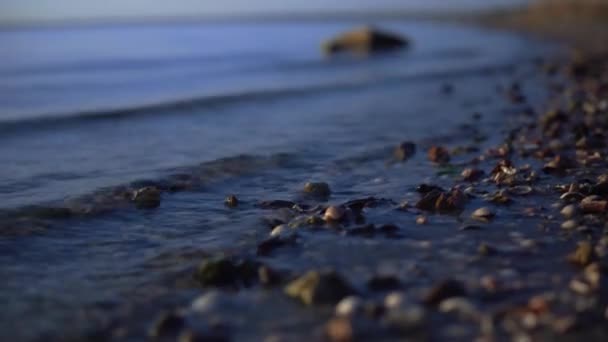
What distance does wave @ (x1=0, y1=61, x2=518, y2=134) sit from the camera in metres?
11.2

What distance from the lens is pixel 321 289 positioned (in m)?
4.03

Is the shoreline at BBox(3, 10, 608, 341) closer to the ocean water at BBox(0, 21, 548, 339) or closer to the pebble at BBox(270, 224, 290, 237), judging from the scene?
the pebble at BBox(270, 224, 290, 237)

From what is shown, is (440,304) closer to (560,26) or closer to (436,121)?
(436,121)

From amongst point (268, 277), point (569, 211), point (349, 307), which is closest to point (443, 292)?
point (349, 307)

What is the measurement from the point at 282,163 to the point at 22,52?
2605cm

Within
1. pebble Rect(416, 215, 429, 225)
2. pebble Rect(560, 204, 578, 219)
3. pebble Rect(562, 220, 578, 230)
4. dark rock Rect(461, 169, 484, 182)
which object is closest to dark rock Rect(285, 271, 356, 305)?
pebble Rect(416, 215, 429, 225)

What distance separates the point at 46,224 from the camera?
5781 millimetres

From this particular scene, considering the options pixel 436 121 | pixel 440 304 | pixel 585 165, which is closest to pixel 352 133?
pixel 436 121

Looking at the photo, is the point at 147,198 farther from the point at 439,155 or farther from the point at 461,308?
the point at 439,155

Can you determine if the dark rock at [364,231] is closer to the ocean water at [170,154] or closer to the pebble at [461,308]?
the ocean water at [170,154]

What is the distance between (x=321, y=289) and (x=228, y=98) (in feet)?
34.1

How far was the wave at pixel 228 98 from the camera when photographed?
1125 centimetres

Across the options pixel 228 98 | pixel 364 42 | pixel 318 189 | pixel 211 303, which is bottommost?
pixel 211 303

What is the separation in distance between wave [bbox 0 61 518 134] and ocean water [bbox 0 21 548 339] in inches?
1.9
